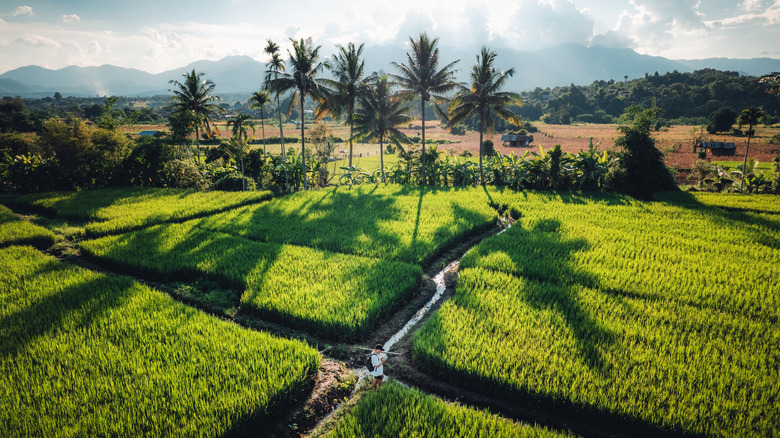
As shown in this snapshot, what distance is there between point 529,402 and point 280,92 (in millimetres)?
19735

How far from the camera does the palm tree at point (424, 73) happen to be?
1942 centimetres

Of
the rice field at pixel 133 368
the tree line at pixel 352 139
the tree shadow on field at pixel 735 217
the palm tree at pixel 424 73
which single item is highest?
the palm tree at pixel 424 73

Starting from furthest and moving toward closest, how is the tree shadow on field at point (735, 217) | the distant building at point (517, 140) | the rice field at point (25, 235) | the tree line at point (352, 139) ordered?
the distant building at point (517, 140)
the tree line at point (352, 139)
the rice field at point (25, 235)
the tree shadow on field at point (735, 217)

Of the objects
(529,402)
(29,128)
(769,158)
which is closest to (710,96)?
A: (769,158)

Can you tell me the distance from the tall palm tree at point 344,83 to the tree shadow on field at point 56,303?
15.4m

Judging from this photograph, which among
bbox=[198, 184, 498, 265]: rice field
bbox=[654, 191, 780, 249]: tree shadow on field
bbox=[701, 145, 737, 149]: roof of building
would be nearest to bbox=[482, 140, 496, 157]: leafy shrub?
bbox=[701, 145, 737, 149]: roof of building

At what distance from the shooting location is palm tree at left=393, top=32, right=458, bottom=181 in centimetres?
1942

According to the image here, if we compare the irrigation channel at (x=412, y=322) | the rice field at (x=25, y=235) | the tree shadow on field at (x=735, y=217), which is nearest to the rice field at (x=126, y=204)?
the rice field at (x=25, y=235)

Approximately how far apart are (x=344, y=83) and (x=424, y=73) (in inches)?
191

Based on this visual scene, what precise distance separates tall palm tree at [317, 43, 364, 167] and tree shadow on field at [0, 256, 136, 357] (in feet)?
50.6

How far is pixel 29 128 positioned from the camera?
41406 mm

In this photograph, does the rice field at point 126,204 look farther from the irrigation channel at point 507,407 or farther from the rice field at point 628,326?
the rice field at point 628,326

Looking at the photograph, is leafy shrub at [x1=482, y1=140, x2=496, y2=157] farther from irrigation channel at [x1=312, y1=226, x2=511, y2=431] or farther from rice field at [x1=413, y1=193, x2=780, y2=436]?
irrigation channel at [x1=312, y1=226, x2=511, y2=431]

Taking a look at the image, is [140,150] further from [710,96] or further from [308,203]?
[710,96]
